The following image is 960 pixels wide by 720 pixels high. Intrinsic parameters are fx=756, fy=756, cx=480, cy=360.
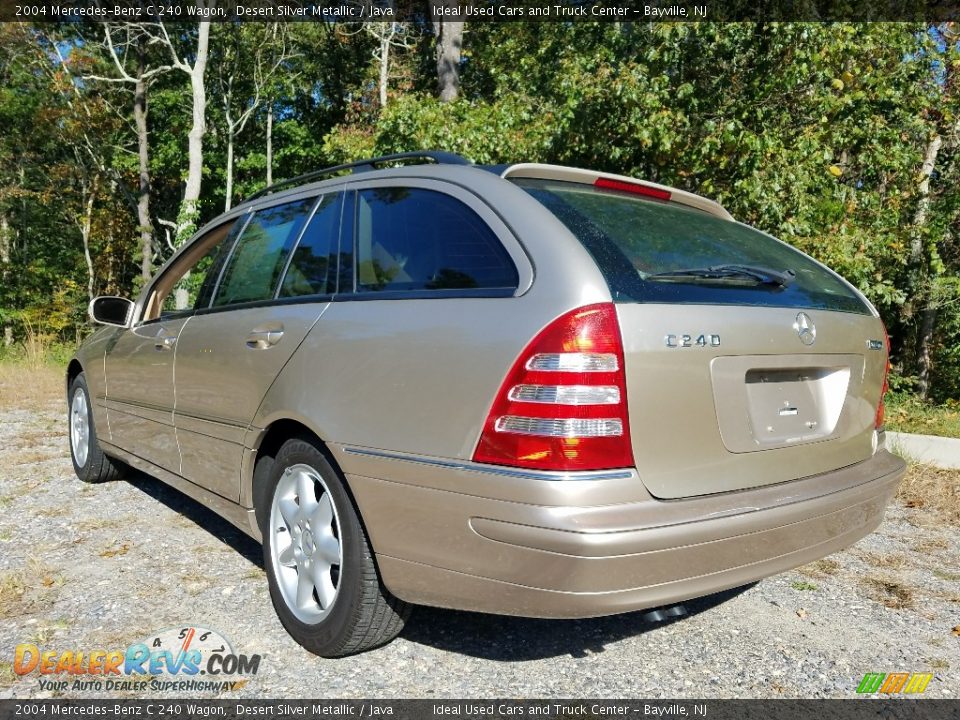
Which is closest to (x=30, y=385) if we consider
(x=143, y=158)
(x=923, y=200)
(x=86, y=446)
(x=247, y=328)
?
(x=86, y=446)

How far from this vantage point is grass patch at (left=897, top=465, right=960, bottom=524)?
4.74 m

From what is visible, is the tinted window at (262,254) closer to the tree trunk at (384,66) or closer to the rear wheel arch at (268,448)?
the rear wheel arch at (268,448)

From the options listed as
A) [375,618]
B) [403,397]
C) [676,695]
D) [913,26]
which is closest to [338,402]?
[403,397]

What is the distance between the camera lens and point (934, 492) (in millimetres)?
4980

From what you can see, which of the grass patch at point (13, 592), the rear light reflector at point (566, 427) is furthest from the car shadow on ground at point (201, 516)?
the rear light reflector at point (566, 427)

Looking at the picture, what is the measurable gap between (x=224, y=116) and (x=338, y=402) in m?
26.2

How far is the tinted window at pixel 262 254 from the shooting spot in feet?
10.7

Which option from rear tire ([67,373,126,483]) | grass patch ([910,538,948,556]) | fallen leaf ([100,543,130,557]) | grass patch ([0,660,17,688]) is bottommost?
grass patch ([910,538,948,556])

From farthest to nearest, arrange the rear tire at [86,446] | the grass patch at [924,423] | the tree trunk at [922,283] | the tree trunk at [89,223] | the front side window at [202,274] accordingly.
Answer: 1. the tree trunk at [89,223]
2. the tree trunk at [922,283]
3. the grass patch at [924,423]
4. the rear tire at [86,446]
5. the front side window at [202,274]

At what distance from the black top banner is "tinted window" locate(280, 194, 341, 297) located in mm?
6114

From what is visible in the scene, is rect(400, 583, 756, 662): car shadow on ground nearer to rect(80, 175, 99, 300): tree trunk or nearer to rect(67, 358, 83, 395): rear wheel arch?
rect(67, 358, 83, 395): rear wheel arch

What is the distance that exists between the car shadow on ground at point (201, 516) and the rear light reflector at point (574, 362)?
2.19 metres

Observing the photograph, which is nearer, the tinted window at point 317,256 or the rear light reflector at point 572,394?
the rear light reflector at point 572,394

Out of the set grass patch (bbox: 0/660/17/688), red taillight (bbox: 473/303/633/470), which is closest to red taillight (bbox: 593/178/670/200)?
red taillight (bbox: 473/303/633/470)
